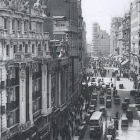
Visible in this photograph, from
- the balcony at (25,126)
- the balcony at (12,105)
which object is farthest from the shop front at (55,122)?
→ the balcony at (12,105)

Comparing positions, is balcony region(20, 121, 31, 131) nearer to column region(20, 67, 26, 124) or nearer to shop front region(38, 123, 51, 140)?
column region(20, 67, 26, 124)

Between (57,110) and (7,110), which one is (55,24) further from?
(7,110)

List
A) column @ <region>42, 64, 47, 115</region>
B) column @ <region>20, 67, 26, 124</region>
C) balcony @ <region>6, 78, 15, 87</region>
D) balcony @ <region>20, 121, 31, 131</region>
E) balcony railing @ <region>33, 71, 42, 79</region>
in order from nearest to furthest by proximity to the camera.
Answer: balcony @ <region>6, 78, 15, 87</region>
balcony @ <region>20, 121, 31, 131</region>
column @ <region>20, 67, 26, 124</region>
balcony railing @ <region>33, 71, 42, 79</region>
column @ <region>42, 64, 47, 115</region>

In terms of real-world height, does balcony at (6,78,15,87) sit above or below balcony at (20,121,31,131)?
above

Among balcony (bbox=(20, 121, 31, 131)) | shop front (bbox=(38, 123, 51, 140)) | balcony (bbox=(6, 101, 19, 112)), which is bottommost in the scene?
shop front (bbox=(38, 123, 51, 140))

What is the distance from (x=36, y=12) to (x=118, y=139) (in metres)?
18.0

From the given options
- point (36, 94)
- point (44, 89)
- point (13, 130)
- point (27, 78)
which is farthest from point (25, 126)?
point (44, 89)

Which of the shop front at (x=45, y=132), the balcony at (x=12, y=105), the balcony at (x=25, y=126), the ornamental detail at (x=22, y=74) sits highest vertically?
the ornamental detail at (x=22, y=74)

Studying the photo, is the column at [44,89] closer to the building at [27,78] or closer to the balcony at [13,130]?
the building at [27,78]

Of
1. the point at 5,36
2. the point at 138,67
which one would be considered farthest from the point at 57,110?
the point at 138,67

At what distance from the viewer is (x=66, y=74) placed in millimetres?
62031

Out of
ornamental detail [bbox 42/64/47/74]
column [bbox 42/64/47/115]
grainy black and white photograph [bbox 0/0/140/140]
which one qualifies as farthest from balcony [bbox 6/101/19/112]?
ornamental detail [bbox 42/64/47/74]

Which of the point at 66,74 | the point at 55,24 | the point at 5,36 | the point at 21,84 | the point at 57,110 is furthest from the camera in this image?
the point at 55,24

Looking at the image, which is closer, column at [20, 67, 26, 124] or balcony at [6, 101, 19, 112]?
balcony at [6, 101, 19, 112]
